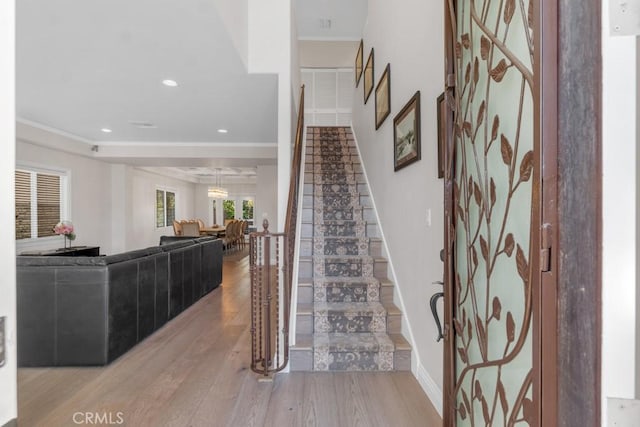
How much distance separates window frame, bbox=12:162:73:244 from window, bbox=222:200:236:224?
808 cm

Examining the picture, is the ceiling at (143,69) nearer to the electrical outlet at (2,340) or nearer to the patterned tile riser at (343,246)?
the patterned tile riser at (343,246)

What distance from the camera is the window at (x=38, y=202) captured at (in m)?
5.07

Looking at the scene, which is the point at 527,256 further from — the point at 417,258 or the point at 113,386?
the point at 113,386

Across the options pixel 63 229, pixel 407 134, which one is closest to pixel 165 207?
pixel 63 229

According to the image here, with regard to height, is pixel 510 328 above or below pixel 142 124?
below

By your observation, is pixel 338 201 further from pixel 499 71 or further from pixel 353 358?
pixel 499 71

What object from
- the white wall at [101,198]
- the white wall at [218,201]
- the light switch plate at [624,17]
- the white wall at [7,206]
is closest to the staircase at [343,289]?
the white wall at [7,206]

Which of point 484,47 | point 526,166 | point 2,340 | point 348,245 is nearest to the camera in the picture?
point 2,340

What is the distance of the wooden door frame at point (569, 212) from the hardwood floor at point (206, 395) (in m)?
1.47

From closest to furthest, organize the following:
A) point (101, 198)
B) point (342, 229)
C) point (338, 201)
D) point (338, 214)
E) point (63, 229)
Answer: point (342, 229), point (338, 214), point (338, 201), point (63, 229), point (101, 198)

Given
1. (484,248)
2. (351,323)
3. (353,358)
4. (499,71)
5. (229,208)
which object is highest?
(499,71)

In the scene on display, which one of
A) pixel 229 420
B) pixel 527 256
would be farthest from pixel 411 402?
pixel 527 256

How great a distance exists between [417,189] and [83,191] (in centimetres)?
693

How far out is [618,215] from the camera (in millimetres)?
583
